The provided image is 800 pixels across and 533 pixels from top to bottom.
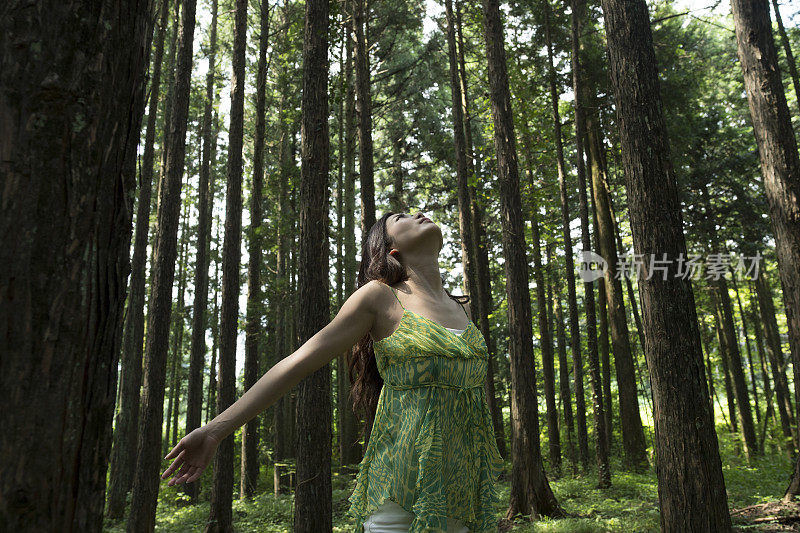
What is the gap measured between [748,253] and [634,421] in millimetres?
7305

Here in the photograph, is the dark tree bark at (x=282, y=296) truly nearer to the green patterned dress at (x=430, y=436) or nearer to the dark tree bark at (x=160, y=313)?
the dark tree bark at (x=160, y=313)

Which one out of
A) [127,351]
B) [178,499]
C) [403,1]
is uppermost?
[403,1]

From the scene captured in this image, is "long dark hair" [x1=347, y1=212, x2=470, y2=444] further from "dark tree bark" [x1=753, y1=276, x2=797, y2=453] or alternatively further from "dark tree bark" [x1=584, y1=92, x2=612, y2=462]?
"dark tree bark" [x1=753, y1=276, x2=797, y2=453]

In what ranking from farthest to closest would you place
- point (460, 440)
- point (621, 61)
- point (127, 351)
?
point (127, 351) < point (621, 61) < point (460, 440)

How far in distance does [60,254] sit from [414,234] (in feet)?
5.13

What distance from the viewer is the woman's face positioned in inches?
103

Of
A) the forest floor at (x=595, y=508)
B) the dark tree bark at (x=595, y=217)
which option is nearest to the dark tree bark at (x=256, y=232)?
the forest floor at (x=595, y=508)

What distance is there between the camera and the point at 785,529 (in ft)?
22.4

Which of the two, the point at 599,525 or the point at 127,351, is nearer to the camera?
the point at 599,525

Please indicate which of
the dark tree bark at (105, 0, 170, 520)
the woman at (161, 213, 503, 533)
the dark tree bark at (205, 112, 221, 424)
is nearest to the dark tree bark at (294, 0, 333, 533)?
the woman at (161, 213, 503, 533)

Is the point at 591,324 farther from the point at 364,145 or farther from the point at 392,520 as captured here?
the point at 392,520

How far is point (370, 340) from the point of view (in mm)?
2568

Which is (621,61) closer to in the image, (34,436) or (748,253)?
(34,436)

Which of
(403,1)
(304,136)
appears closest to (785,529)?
(304,136)
